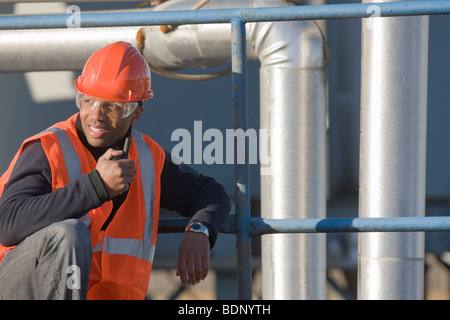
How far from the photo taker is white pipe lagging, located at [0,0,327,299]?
3.43m

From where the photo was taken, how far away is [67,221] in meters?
1.44

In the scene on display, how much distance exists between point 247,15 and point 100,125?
47cm

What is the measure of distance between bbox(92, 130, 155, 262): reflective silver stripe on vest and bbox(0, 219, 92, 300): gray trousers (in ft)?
0.80

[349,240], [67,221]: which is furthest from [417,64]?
[67,221]

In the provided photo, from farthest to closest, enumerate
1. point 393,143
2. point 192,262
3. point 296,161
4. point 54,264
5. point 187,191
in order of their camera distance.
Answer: point 296,161
point 393,143
point 187,191
point 192,262
point 54,264

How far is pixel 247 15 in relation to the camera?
1.73m

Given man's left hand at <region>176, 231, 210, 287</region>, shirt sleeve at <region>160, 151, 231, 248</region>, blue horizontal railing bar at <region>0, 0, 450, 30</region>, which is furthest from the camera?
shirt sleeve at <region>160, 151, 231, 248</region>

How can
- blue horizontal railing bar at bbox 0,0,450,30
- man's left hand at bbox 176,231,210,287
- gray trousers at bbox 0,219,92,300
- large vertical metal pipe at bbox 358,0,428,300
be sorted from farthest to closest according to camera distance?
large vertical metal pipe at bbox 358,0,428,300 < blue horizontal railing bar at bbox 0,0,450,30 < man's left hand at bbox 176,231,210,287 < gray trousers at bbox 0,219,92,300

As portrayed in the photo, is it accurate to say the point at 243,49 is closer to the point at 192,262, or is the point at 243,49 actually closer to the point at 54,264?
the point at 192,262

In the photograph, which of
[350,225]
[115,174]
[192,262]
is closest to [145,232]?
[192,262]

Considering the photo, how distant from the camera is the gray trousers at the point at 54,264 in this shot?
1408 millimetres

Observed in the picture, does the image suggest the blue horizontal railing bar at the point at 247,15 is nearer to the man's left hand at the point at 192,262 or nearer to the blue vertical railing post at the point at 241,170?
the blue vertical railing post at the point at 241,170

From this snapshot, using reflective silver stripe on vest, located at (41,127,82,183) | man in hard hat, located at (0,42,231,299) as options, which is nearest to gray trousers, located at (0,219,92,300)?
man in hard hat, located at (0,42,231,299)

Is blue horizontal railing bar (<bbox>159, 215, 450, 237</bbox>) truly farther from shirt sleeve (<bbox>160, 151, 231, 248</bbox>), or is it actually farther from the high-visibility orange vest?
the high-visibility orange vest
